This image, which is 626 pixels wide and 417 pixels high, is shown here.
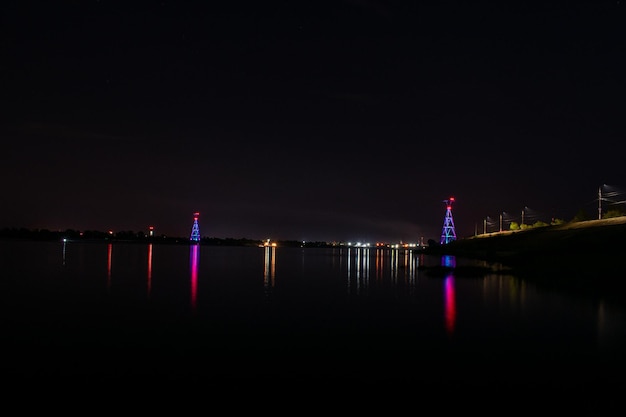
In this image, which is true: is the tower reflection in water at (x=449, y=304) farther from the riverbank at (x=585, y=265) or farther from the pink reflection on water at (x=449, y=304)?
the riverbank at (x=585, y=265)

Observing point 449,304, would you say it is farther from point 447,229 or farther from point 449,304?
point 447,229

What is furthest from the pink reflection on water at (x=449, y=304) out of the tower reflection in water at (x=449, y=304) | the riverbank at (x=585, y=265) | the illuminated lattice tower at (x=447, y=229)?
the illuminated lattice tower at (x=447, y=229)

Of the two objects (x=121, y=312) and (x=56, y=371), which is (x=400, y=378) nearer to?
(x=56, y=371)

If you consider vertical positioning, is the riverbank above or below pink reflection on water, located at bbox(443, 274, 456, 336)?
above

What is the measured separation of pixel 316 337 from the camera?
21.0 metres

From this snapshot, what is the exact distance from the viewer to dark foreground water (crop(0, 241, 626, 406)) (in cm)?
1507

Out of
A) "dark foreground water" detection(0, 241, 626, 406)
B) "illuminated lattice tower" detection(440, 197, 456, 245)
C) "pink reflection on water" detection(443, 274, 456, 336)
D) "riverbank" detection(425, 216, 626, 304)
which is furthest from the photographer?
"illuminated lattice tower" detection(440, 197, 456, 245)

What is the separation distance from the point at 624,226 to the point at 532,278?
35377 millimetres

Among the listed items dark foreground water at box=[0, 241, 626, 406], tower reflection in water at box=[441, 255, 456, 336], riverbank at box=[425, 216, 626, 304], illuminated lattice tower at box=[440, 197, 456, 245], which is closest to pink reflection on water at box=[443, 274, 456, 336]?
tower reflection in water at box=[441, 255, 456, 336]

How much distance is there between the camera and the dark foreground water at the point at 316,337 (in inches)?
593

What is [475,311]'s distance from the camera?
2914 centimetres

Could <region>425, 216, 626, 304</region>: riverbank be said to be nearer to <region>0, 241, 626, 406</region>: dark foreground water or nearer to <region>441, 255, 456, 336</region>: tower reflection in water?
<region>0, 241, 626, 406</region>: dark foreground water

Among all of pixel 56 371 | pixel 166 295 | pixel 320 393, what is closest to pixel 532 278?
pixel 166 295

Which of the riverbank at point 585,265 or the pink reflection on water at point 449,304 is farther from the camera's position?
the riverbank at point 585,265
